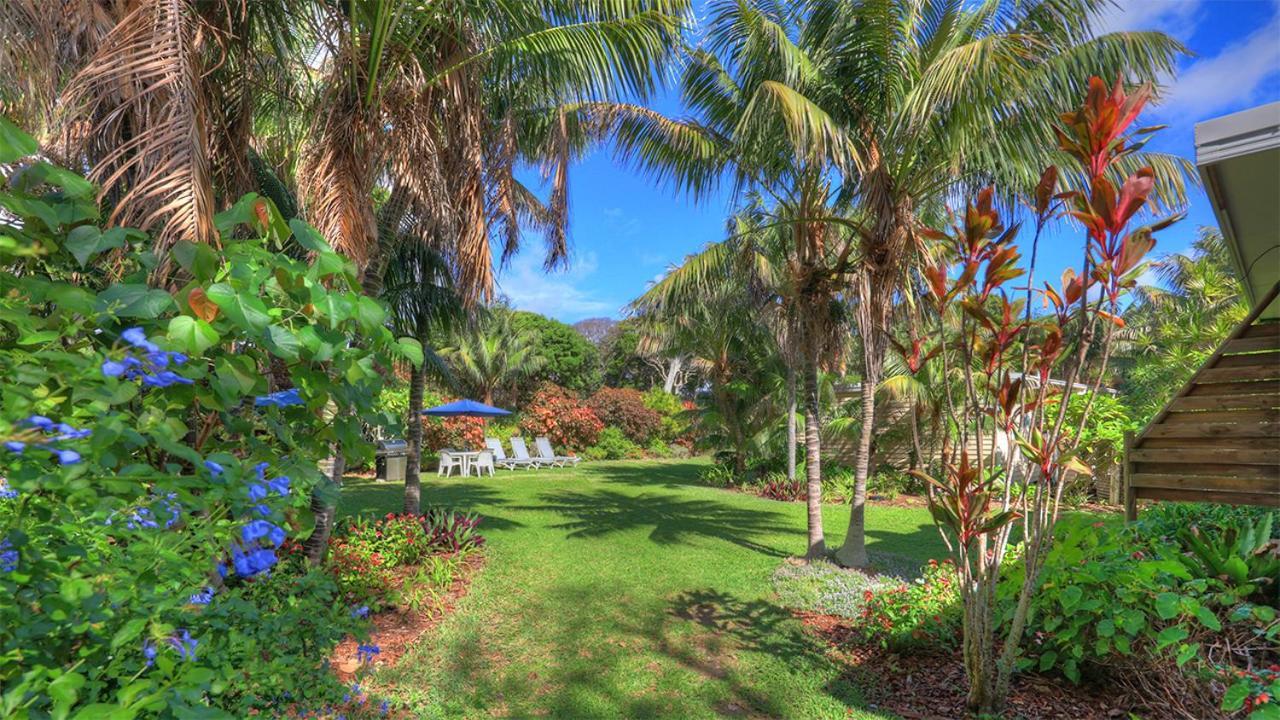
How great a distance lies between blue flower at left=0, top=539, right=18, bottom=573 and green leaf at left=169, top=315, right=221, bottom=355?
503mm

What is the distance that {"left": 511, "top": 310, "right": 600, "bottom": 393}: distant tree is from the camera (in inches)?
1090

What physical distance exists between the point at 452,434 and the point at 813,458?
45.5 ft

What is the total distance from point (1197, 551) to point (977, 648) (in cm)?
141

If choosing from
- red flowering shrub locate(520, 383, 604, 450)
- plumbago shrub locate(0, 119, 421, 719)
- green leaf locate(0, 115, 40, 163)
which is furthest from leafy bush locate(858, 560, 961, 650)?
red flowering shrub locate(520, 383, 604, 450)

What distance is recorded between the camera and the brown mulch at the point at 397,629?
173 inches

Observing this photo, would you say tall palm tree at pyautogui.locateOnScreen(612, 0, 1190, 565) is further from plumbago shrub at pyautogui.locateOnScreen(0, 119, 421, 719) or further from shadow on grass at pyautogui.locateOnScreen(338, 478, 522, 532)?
shadow on grass at pyautogui.locateOnScreen(338, 478, 522, 532)

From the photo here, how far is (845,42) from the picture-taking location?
6.80 meters

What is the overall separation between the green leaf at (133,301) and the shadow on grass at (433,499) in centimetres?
743

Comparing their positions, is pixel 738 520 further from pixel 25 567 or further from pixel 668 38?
pixel 25 567

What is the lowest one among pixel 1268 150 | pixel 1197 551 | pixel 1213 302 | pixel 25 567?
pixel 1197 551

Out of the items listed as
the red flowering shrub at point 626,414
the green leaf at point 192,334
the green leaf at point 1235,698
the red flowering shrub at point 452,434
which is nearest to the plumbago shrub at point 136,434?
the green leaf at point 192,334

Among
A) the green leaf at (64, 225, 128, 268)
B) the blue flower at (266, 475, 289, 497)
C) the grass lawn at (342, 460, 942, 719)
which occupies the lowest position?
the grass lawn at (342, 460, 942, 719)

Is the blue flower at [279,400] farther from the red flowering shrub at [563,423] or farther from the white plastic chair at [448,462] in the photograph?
the red flowering shrub at [563,423]

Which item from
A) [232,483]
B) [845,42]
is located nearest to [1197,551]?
[232,483]
